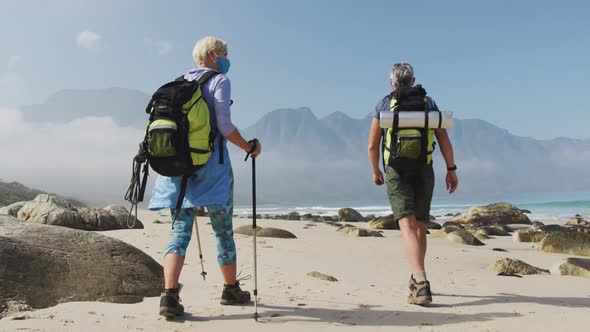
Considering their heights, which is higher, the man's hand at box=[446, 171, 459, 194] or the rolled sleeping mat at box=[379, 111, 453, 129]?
the rolled sleeping mat at box=[379, 111, 453, 129]

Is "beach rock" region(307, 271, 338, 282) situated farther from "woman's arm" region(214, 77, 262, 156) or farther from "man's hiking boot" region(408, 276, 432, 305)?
"woman's arm" region(214, 77, 262, 156)

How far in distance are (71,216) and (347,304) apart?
865 cm

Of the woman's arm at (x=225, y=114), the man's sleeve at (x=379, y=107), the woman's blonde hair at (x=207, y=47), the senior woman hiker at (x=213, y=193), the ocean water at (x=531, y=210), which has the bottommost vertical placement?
the ocean water at (x=531, y=210)

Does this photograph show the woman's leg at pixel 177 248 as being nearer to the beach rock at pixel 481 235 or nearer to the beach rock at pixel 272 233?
the beach rock at pixel 272 233

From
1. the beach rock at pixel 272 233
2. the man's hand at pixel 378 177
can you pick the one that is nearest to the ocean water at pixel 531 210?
the beach rock at pixel 272 233

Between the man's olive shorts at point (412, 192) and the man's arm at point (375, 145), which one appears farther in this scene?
the man's arm at point (375, 145)

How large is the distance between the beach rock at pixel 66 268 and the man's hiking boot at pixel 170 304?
30.0 inches

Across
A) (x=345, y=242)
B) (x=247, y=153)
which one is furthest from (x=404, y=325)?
(x=345, y=242)

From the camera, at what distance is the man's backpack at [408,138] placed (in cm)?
471

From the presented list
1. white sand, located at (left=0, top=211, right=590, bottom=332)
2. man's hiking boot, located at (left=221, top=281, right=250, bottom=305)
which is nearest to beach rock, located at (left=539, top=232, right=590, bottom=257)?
white sand, located at (left=0, top=211, right=590, bottom=332)

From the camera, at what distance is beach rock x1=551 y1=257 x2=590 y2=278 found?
6.47m

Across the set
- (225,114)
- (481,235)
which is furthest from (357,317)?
(481,235)

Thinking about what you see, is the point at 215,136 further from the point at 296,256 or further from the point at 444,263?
the point at 444,263

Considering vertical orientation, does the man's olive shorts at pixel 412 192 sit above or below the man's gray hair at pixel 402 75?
below
